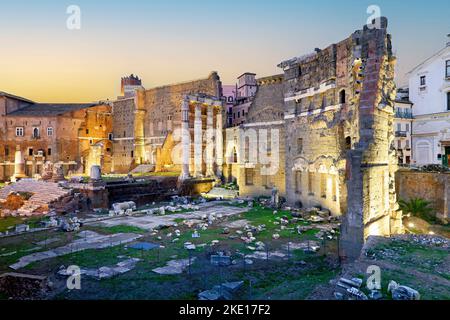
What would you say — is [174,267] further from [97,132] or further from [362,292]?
[97,132]

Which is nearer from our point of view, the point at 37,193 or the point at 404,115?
the point at 37,193

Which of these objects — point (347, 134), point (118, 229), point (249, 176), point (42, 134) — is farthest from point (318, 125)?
point (42, 134)

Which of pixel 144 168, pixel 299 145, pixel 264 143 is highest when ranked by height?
pixel 264 143

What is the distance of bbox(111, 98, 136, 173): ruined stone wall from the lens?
48.8 meters

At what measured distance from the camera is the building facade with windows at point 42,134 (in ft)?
142

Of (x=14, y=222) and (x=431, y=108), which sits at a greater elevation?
(x=431, y=108)

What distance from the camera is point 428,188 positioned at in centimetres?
2072

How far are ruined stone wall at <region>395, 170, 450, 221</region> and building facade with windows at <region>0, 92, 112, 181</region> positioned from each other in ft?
115

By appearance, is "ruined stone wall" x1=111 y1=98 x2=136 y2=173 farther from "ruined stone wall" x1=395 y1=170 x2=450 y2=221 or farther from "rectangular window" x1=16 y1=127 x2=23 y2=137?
"ruined stone wall" x1=395 y1=170 x2=450 y2=221

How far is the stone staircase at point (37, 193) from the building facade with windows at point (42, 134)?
44.9 ft

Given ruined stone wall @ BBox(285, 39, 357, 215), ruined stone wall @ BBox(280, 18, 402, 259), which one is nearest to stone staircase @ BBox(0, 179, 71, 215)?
ruined stone wall @ BBox(285, 39, 357, 215)

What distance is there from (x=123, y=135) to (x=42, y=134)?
432 inches

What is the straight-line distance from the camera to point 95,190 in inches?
926
